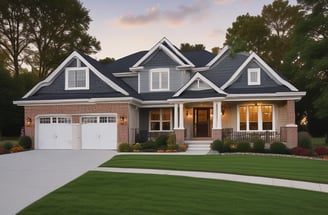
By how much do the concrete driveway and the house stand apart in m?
6.48

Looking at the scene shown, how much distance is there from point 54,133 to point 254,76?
551 inches

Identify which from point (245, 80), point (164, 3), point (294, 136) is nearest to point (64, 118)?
point (164, 3)

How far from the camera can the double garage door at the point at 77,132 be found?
24.1 metres

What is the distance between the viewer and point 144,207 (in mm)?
8031

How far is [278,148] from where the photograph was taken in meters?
21.1

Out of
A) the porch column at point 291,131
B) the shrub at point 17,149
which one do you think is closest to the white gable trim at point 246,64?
the porch column at point 291,131

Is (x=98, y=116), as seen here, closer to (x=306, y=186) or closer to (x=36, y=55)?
(x=306, y=186)

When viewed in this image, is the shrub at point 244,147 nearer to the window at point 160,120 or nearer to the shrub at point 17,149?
the window at point 160,120

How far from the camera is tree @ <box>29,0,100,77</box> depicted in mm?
44906

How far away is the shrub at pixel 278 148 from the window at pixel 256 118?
3186mm

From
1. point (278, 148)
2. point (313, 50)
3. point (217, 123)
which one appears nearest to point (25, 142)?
point (217, 123)

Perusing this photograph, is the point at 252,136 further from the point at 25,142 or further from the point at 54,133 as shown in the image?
the point at 25,142

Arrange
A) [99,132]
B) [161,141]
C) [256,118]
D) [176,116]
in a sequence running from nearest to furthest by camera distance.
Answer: [161,141]
[176,116]
[99,132]
[256,118]

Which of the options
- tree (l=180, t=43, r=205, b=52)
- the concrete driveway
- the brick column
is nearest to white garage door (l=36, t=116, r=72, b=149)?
the concrete driveway
